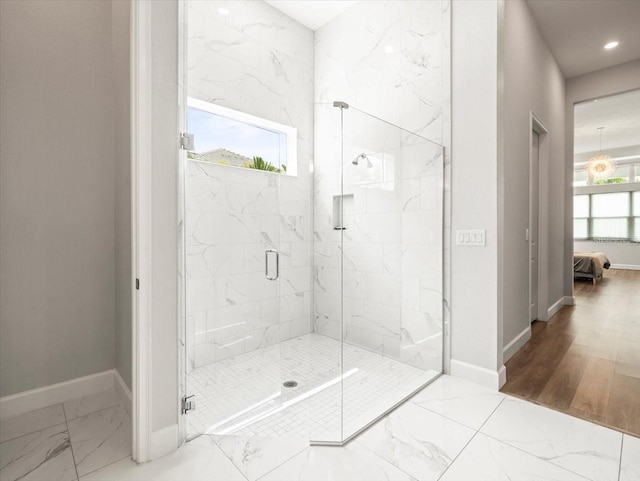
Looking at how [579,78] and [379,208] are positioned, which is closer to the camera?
[379,208]

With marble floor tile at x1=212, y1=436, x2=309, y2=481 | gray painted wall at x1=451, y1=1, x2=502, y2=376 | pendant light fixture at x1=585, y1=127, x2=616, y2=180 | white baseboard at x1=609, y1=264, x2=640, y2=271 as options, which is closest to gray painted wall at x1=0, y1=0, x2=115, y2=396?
marble floor tile at x1=212, y1=436, x2=309, y2=481

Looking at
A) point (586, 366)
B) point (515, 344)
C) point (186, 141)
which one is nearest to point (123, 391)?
point (186, 141)

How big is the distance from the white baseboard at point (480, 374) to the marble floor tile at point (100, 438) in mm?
2085

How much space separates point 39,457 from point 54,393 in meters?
0.60

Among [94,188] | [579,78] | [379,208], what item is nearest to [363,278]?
[379,208]

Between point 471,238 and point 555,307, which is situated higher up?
point 471,238

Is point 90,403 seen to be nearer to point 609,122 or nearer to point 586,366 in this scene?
point 586,366

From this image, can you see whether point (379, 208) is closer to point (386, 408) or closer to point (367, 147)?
point (367, 147)

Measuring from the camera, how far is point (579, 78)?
4535 mm

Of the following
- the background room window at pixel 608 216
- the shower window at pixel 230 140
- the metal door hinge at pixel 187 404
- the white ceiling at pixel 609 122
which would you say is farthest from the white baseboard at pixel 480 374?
the background room window at pixel 608 216

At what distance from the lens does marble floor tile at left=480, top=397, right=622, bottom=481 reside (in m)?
1.48

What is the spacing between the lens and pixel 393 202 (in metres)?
2.28

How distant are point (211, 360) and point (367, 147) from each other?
1.62 meters

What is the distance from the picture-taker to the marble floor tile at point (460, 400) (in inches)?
73.7
